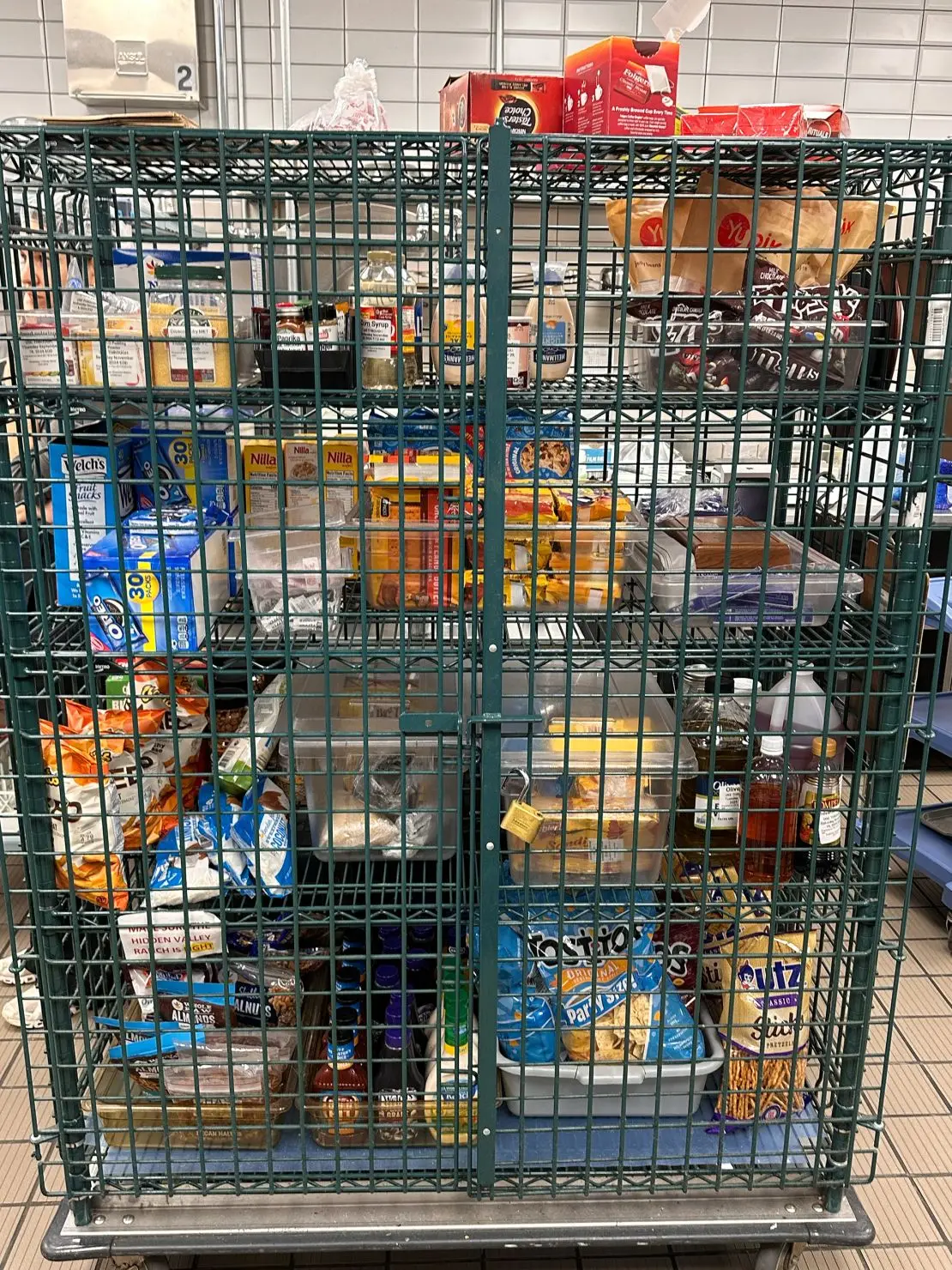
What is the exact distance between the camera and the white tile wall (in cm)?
347

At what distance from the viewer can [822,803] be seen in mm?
1643

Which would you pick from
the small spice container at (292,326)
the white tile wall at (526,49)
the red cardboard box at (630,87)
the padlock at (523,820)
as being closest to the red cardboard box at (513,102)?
the red cardboard box at (630,87)

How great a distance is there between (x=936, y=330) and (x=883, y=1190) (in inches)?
59.6

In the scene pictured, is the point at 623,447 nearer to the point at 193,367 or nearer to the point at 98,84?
the point at 193,367

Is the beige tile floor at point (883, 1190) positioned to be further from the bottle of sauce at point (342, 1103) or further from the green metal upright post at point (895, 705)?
the bottle of sauce at point (342, 1103)

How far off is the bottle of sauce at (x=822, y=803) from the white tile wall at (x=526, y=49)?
2.68m

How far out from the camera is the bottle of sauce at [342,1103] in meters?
1.71

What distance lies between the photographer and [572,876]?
1739mm

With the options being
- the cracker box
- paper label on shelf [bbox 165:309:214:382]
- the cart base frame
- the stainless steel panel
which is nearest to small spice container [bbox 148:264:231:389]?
paper label on shelf [bbox 165:309:214:382]

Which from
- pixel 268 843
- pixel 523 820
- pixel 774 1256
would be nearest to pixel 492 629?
pixel 523 820

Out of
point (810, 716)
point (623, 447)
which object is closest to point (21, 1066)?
point (810, 716)

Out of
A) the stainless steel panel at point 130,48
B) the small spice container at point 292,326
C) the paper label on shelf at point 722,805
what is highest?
the stainless steel panel at point 130,48

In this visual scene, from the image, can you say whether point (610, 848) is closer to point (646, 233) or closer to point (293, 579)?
point (293, 579)

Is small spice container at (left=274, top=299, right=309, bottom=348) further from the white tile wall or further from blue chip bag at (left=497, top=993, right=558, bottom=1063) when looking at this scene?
the white tile wall
